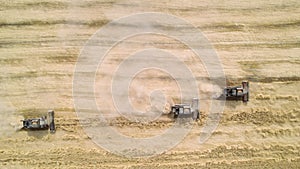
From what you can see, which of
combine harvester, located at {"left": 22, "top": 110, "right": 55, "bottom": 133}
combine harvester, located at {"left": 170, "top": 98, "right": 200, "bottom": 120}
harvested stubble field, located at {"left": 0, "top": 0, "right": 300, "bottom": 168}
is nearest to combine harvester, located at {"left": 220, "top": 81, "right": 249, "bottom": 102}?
harvested stubble field, located at {"left": 0, "top": 0, "right": 300, "bottom": 168}

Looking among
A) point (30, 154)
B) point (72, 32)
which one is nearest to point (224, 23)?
point (72, 32)

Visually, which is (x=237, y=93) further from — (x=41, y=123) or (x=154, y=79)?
(x=41, y=123)

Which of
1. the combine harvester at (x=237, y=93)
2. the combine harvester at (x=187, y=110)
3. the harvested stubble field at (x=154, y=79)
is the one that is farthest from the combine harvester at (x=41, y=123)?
the combine harvester at (x=237, y=93)

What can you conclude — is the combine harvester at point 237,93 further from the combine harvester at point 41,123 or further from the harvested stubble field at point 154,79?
the combine harvester at point 41,123

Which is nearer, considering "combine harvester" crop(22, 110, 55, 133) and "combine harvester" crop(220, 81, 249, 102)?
"combine harvester" crop(22, 110, 55, 133)

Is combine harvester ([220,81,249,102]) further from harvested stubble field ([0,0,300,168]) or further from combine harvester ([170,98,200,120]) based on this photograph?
combine harvester ([170,98,200,120])
